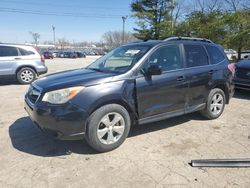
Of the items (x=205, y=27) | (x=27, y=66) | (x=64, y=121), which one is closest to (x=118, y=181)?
(x=64, y=121)

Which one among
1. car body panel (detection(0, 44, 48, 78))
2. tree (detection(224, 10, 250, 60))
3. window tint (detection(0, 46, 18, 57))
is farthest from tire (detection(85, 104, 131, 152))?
tree (detection(224, 10, 250, 60))

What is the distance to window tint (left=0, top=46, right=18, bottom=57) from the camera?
971 centimetres

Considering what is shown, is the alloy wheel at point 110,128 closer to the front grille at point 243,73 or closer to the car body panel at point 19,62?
the front grille at point 243,73

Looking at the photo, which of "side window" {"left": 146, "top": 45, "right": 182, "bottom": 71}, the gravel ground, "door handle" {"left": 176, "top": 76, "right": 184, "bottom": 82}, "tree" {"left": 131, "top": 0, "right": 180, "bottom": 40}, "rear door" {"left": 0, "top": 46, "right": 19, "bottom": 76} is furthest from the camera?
"tree" {"left": 131, "top": 0, "right": 180, "bottom": 40}

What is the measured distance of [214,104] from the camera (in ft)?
17.9

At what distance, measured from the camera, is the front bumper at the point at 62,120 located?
3.54 meters

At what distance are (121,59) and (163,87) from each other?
979mm

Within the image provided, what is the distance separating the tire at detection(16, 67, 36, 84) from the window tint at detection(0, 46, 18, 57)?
0.70 m

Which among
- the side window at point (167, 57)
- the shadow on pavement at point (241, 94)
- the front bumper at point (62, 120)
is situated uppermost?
the side window at point (167, 57)

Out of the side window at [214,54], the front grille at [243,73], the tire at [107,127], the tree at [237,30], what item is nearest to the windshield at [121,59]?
the tire at [107,127]

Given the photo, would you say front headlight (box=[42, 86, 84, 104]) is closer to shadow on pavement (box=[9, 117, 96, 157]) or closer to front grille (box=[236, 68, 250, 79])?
shadow on pavement (box=[9, 117, 96, 157])

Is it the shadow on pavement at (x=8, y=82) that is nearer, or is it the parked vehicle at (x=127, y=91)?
the parked vehicle at (x=127, y=91)

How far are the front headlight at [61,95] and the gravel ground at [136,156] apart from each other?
86cm

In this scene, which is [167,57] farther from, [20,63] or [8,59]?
[8,59]
